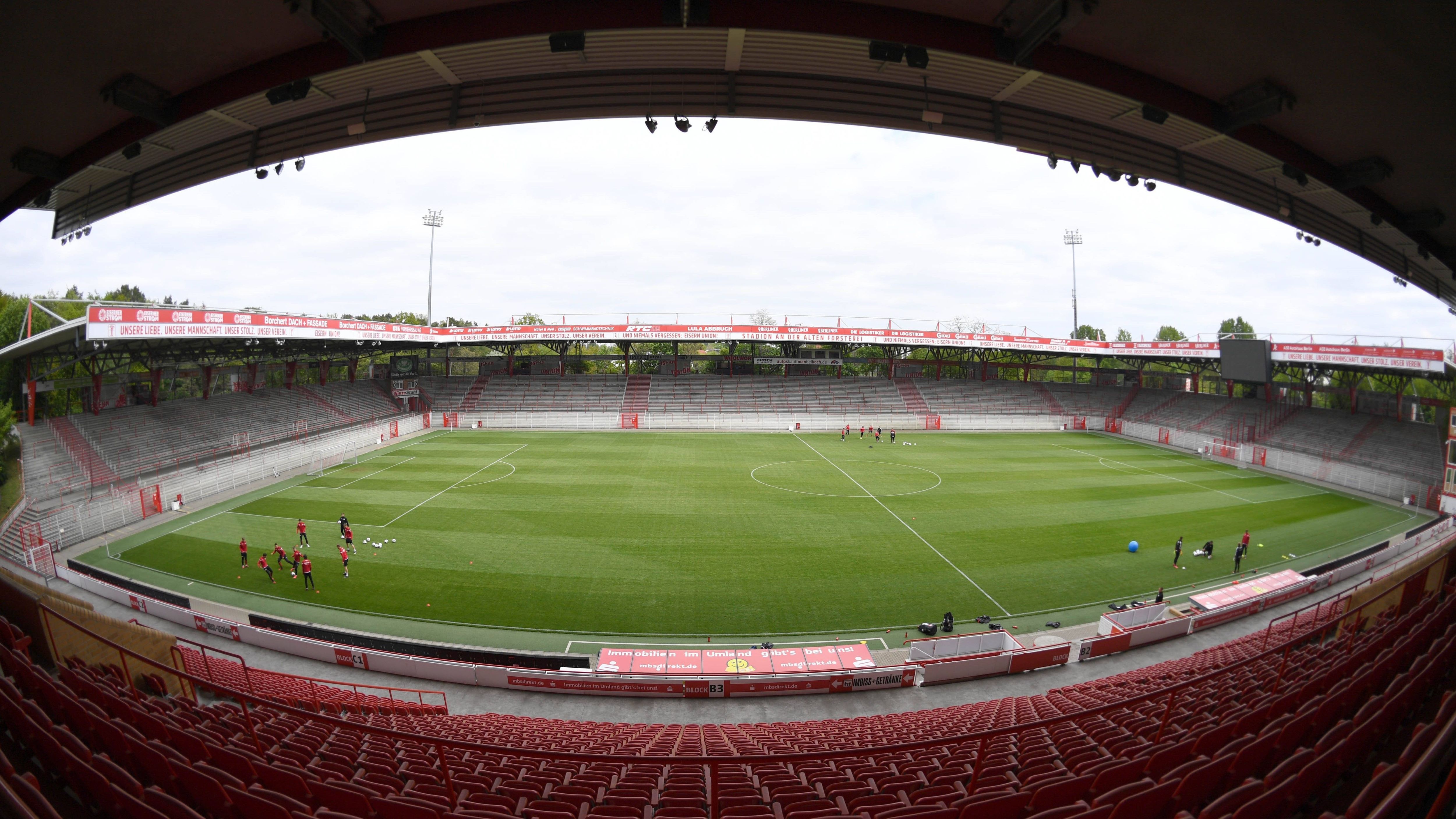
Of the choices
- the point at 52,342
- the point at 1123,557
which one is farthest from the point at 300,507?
the point at 1123,557

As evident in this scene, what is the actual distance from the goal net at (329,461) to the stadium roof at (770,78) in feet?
93.1

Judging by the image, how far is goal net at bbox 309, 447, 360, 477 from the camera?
3042 cm

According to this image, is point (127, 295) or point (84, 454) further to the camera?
point (127, 295)

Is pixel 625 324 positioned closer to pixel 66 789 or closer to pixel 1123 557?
pixel 1123 557

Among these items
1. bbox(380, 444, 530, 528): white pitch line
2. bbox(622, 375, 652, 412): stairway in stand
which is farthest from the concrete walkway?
bbox(622, 375, 652, 412): stairway in stand

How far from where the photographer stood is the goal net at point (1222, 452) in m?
36.0

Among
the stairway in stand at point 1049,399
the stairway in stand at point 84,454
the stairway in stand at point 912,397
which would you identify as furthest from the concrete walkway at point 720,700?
the stairway in stand at point 1049,399

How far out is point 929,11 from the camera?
443cm

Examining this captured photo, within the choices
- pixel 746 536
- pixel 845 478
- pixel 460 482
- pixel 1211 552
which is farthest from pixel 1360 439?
pixel 460 482

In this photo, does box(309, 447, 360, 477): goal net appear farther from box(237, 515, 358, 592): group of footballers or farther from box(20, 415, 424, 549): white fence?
box(237, 515, 358, 592): group of footballers

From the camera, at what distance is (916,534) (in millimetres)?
21109

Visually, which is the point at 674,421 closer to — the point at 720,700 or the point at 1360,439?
the point at 720,700

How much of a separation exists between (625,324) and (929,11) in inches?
1810

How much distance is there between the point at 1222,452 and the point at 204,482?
6076 cm
